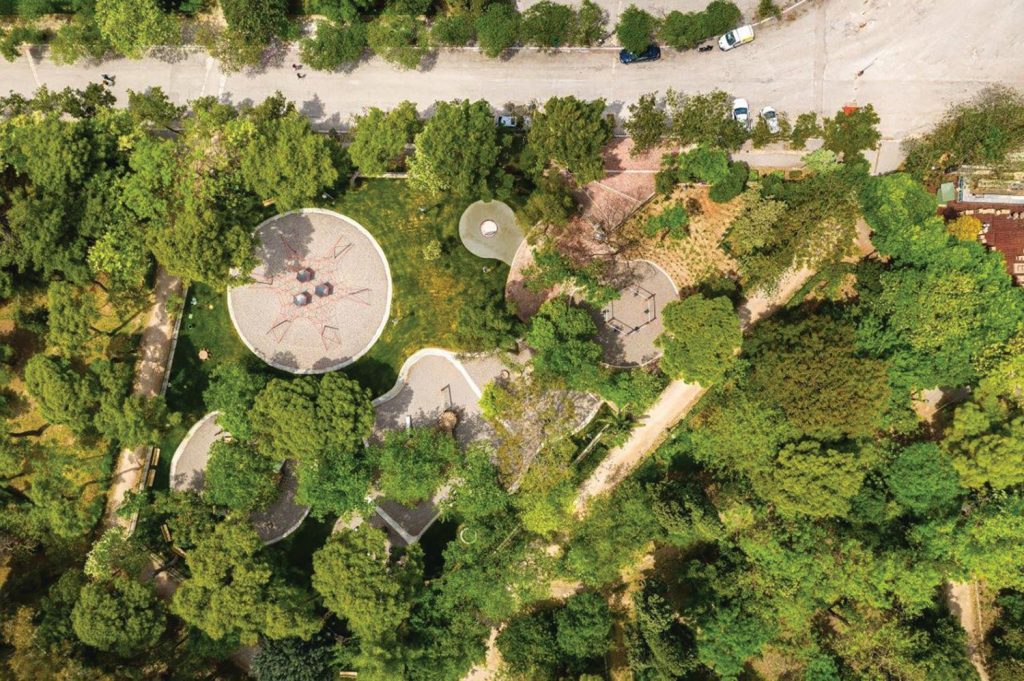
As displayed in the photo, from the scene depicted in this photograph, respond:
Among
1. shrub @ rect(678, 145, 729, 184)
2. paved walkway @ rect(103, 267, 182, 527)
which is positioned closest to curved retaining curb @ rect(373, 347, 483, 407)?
paved walkway @ rect(103, 267, 182, 527)

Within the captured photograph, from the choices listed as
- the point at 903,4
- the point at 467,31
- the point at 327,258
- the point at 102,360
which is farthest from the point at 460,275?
the point at 903,4

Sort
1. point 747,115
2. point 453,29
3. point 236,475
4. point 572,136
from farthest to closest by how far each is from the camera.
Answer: point 747,115 → point 453,29 → point 572,136 → point 236,475

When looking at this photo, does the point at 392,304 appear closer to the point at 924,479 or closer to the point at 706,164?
the point at 706,164

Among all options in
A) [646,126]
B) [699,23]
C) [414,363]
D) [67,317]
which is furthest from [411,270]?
[699,23]

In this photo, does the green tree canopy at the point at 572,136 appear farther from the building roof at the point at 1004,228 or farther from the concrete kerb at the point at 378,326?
the building roof at the point at 1004,228

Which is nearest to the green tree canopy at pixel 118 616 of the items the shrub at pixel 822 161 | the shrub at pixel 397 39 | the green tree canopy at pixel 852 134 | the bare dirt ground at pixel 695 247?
the shrub at pixel 397 39

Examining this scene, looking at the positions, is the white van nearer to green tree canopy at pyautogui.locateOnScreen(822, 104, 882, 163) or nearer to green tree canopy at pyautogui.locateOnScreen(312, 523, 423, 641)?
green tree canopy at pyautogui.locateOnScreen(822, 104, 882, 163)
